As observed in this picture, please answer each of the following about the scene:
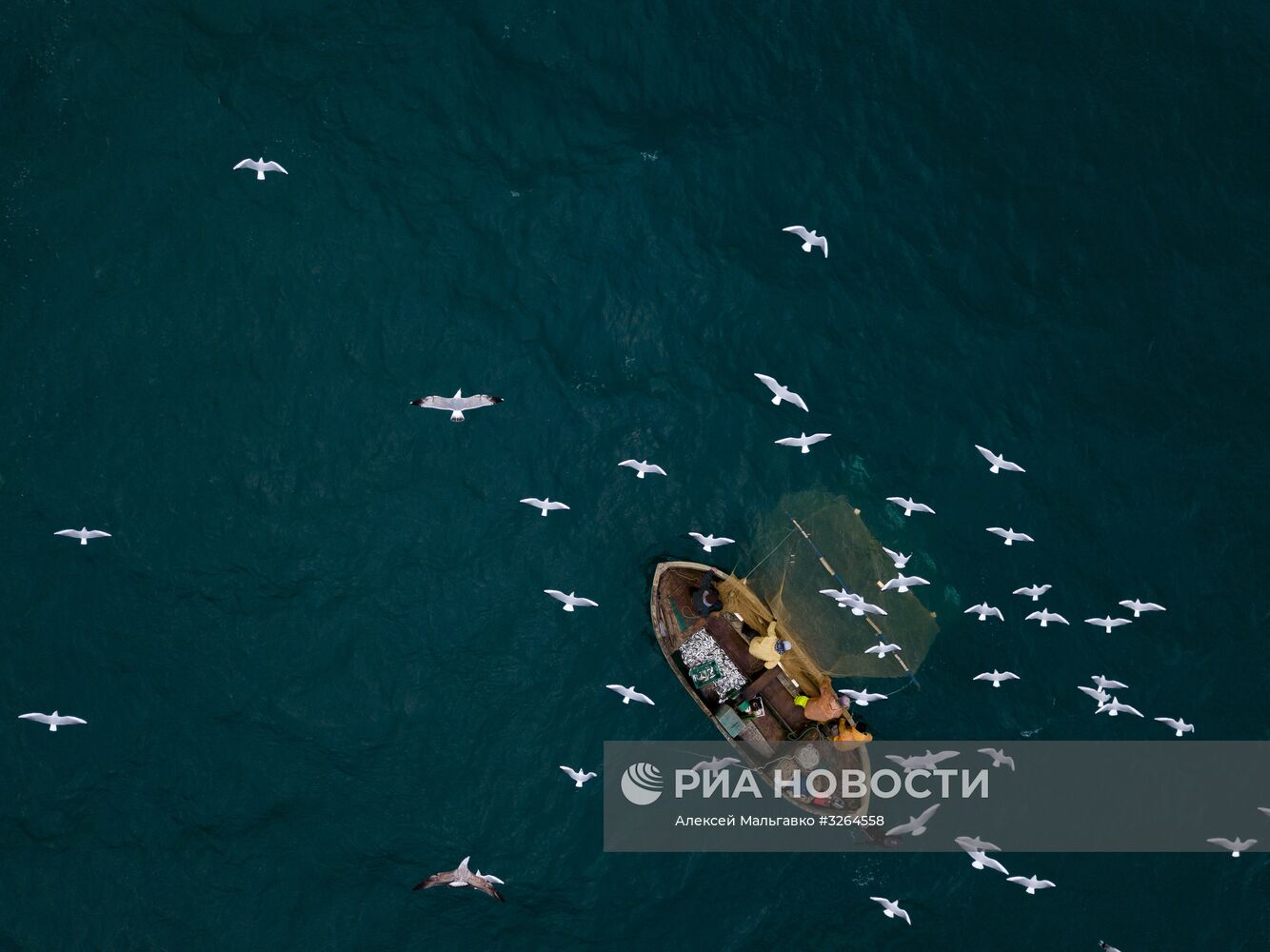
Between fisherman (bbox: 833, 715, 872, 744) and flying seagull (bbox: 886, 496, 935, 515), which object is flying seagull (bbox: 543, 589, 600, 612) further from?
flying seagull (bbox: 886, 496, 935, 515)

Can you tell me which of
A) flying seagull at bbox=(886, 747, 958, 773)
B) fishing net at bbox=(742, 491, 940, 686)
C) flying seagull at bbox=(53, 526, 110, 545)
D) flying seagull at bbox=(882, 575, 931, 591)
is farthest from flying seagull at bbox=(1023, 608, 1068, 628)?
flying seagull at bbox=(53, 526, 110, 545)

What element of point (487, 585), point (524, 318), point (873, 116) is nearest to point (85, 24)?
point (524, 318)

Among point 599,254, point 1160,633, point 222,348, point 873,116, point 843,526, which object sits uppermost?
point 873,116

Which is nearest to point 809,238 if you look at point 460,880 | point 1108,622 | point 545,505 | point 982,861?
point 545,505

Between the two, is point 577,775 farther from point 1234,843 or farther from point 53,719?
point 1234,843

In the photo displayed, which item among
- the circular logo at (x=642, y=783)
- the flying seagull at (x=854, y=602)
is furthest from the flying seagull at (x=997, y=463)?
the circular logo at (x=642, y=783)

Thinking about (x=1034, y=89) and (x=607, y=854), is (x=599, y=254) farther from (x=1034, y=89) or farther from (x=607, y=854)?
(x=607, y=854)
